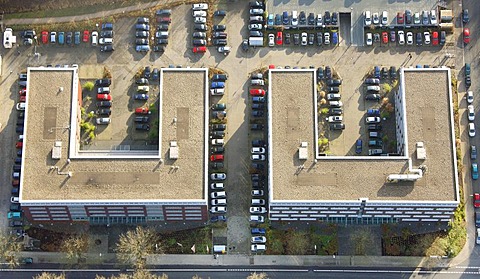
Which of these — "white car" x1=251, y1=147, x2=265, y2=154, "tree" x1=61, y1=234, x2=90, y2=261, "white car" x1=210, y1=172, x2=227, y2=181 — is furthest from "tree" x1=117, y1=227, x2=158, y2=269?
"white car" x1=251, y1=147, x2=265, y2=154

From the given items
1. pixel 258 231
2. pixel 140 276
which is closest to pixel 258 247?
pixel 258 231

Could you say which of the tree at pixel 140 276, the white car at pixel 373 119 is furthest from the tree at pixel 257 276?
the white car at pixel 373 119

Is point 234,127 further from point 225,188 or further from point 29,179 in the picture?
point 29,179

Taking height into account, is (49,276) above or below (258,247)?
below

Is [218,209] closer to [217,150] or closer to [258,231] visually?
[258,231]

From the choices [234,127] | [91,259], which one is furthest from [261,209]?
[91,259]

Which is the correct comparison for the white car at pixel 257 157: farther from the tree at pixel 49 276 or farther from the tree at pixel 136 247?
the tree at pixel 49 276

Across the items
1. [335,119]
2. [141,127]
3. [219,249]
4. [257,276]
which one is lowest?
[257,276]

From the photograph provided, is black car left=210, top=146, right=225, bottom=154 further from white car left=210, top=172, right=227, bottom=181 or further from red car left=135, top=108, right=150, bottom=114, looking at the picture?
red car left=135, top=108, right=150, bottom=114
